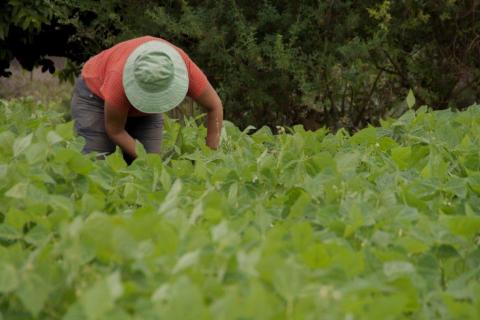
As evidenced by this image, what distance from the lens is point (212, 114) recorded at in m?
4.98

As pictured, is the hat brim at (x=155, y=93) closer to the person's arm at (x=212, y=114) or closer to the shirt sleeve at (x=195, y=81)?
the shirt sleeve at (x=195, y=81)

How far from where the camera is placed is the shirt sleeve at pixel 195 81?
189 inches

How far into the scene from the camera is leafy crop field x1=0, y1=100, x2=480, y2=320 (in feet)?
5.89

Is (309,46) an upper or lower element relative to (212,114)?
lower

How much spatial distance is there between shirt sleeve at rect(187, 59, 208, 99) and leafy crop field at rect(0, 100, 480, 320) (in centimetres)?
111

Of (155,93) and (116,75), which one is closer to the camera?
(155,93)

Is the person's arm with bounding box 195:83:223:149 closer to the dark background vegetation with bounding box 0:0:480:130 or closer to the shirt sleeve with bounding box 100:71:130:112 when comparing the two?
the shirt sleeve with bounding box 100:71:130:112

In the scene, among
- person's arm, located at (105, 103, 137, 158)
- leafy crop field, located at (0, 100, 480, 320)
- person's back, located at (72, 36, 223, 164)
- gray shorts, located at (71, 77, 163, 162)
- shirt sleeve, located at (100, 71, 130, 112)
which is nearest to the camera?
leafy crop field, located at (0, 100, 480, 320)

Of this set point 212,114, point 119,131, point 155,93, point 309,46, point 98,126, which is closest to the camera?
point 155,93

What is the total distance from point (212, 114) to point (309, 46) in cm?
334

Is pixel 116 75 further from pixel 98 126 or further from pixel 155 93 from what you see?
pixel 98 126

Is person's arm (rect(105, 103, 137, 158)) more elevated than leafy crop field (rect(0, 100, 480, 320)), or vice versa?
leafy crop field (rect(0, 100, 480, 320))

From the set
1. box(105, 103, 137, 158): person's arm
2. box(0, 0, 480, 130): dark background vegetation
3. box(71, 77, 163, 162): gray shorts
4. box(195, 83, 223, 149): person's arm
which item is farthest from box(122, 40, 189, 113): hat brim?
box(0, 0, 480, 130): dark background vegetation

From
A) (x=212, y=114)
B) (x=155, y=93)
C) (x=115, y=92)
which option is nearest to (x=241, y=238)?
(x=155, y=93)
